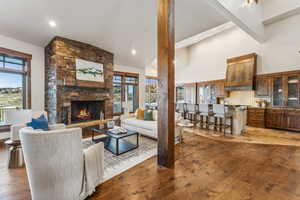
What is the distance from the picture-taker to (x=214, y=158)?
2.73m

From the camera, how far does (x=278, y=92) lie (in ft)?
17.5

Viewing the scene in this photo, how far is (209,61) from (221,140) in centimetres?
582

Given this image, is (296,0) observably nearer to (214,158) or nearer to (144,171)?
(214,158)

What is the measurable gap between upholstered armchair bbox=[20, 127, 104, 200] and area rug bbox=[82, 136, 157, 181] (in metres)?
0.61

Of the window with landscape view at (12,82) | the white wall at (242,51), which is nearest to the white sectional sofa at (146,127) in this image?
the window with landscape view at (12,82)

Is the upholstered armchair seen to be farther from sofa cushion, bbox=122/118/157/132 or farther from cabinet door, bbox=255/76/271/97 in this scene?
cabinet door, bbox=255/76/271/97

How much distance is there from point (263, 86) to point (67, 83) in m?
7.83

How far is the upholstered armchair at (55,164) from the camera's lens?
129 centimetres

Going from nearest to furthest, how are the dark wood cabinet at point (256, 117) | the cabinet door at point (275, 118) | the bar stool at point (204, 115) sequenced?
A: the bar stool at point (204, 115) → the cabinet door at point (275, 118) → the dark wood cabinet at point (256, 117)

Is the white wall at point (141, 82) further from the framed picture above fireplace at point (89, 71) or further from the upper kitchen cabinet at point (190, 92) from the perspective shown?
the upper kitchen cabinet at point (190, 92)

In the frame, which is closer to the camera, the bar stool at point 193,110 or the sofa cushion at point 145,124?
the sofa cushion at point 145,124

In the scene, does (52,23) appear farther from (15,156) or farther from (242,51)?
(242,51)

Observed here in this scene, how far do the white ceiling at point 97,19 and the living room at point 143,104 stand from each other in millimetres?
34

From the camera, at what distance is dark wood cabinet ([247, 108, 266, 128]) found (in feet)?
17.8
